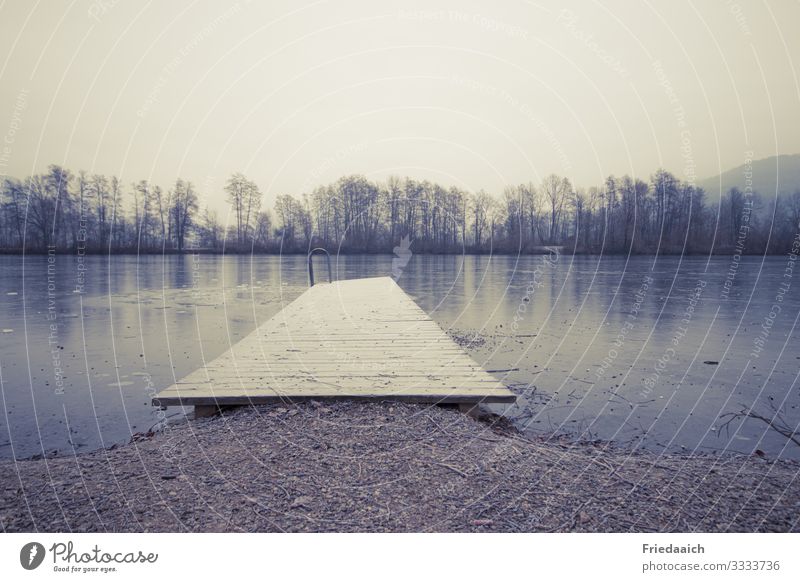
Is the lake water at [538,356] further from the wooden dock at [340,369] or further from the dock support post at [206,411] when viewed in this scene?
the dock support post at [206,411]

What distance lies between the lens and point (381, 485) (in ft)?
10.4

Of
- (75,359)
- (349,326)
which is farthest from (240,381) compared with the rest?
(75,359)

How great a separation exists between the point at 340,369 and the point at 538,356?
15.0 ft

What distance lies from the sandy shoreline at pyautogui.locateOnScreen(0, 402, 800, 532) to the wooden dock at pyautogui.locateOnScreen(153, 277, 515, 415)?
1.29 feet

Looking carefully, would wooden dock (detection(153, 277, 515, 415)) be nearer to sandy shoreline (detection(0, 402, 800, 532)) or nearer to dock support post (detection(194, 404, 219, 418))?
dock support post (detection(194, 404, 219, 418))

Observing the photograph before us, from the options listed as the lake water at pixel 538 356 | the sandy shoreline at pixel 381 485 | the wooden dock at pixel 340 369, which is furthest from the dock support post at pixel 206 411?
the lake water at pixel 538 356

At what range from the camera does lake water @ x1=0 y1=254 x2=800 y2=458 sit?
5.46 metres

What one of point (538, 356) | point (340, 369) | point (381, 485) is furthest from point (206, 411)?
point (538, 356)

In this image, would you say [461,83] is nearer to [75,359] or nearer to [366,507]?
[366,507]

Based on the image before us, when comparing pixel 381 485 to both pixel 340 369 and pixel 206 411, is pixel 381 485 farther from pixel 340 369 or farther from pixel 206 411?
pixel 340 369

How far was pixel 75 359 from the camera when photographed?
29.0 feet

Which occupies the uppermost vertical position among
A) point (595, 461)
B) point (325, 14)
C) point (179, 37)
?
point (325, 14)

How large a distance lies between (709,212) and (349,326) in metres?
54.4

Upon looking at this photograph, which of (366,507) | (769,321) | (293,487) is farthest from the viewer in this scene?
(769,321)
